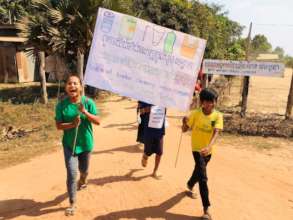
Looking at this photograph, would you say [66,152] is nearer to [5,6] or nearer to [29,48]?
[29,48]

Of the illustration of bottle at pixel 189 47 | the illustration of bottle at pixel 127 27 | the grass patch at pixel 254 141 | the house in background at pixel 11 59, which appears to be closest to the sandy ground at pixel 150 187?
the grass patch at pixel 254 141

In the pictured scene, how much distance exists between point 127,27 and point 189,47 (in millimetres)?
889

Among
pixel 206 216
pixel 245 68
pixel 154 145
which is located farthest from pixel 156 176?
pixel 245 68

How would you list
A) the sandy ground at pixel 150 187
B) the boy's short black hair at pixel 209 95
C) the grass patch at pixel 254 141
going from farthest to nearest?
the grass patch at pixel 254 141 < the sandy ground at pixel 150 187 < the boy's short black hair at pixel 209 95

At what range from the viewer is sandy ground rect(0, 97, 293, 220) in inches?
170

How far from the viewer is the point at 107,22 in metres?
4.39

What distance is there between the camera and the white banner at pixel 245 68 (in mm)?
8695

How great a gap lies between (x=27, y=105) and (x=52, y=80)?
7.15m

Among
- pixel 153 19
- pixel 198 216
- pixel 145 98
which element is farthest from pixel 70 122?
pixel 153 19

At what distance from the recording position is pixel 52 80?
19500mm

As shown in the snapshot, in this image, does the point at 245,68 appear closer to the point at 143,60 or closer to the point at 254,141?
the point at 254,141

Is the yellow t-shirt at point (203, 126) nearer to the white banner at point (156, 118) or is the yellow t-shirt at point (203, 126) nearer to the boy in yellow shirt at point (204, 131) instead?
the boy in yellow shirt at point (204, 131)

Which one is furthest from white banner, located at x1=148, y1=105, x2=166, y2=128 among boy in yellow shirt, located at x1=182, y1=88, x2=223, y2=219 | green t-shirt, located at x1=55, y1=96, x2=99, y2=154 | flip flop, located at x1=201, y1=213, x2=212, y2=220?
flip flop, located at x1=201, y1=213, x2=212, y2=220

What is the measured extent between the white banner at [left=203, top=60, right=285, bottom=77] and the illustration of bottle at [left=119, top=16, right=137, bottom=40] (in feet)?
17.9
